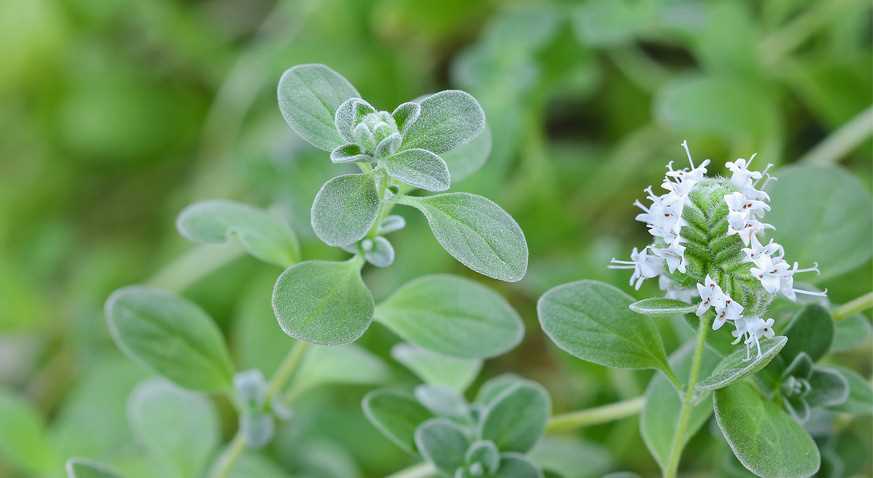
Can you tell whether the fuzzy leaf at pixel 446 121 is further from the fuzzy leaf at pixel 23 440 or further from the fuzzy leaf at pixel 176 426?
the fuzzy leaf at pixel 23 440

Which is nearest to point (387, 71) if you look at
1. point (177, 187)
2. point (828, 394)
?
point (177, 187)

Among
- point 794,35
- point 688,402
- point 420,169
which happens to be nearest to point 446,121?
point 420,169

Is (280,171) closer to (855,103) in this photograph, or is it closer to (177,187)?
(177,187)

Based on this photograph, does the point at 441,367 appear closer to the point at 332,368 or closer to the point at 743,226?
the point at 332,368

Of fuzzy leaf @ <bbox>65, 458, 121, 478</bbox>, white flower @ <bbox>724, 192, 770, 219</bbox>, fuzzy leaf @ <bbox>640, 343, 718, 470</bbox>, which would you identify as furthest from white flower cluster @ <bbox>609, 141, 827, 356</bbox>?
fuzzy leaf @ <bbox>65, 458, 121, 478</bbox>

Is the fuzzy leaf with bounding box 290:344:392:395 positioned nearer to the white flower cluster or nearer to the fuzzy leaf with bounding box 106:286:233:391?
the fuzzy leaf with bounding box 106:286:233:391

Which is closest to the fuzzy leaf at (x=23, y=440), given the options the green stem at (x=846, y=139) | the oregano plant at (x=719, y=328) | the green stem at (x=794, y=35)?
the oregano plant at (x=719, y=328)
